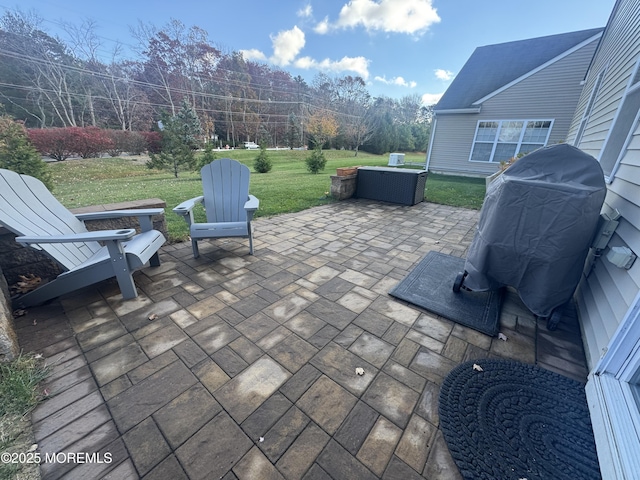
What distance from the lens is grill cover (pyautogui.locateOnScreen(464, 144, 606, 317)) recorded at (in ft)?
5.46

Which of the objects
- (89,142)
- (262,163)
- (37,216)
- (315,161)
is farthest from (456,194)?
(89,142)

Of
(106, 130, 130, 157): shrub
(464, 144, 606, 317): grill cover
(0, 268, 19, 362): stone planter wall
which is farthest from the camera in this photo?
(106, 130, 130, 157): shrub

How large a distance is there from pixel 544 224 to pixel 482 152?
8.98m

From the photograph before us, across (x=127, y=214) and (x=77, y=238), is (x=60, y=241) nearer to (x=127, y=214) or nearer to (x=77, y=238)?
(x=77, y=238)

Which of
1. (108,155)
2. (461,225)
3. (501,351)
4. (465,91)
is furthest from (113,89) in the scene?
(501,351)

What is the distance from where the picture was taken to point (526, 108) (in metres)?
8.26

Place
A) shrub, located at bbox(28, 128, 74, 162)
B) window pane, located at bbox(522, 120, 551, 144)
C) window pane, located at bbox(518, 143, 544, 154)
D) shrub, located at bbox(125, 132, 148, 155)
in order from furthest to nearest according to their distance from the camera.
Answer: shrub, located at bbox(125, 132, 148, 155), shrub, located at bbox(28, 128, 74, 162), window pane, located at bbox(518, 143, 544, 154), window pane, located at bbox(522, 120, 551, 144)

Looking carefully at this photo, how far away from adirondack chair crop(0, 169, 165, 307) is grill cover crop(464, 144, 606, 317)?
2.75m

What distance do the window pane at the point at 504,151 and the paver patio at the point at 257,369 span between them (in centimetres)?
843

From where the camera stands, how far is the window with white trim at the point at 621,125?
2402 mm

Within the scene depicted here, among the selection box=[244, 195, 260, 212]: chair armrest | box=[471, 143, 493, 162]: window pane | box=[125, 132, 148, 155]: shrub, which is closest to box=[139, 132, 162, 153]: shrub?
box=[125, 132, 148, 155]: shrub

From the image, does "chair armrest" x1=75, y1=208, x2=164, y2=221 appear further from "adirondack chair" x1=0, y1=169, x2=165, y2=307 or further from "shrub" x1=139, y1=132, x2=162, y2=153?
"shrub" x1=139, y1=132, x2=162, y2=153

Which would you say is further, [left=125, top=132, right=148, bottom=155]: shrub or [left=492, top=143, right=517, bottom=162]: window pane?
[left=125, top=132, right=148, bottom=155]: shrub

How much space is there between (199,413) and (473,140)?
10.8 metres
